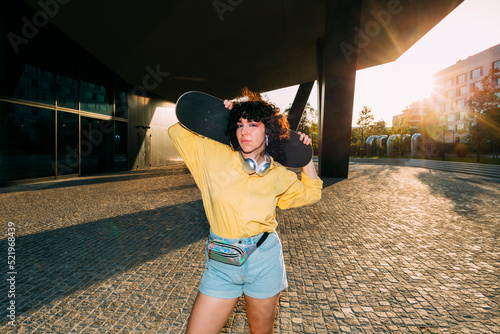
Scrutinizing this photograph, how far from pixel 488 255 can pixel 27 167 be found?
45.2 feet

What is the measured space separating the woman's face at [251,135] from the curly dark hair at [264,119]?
1.2 inches

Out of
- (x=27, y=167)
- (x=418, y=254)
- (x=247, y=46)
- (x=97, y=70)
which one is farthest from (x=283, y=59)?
(x=418, y=254)

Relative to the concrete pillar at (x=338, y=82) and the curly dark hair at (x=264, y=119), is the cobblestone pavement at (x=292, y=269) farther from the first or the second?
the concrete pillar at (x=338, y=82)

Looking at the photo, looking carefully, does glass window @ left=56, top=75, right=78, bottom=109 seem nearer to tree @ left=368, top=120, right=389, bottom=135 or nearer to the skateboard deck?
the skateboard deck

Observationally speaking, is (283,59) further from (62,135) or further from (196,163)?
(196,163)

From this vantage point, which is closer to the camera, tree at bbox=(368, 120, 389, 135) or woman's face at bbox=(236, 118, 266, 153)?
woman's face at bbox=(236, 118, 266, 153)

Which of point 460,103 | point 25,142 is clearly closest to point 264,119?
point 25,142

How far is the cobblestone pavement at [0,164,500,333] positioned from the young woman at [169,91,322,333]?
3.85 feet

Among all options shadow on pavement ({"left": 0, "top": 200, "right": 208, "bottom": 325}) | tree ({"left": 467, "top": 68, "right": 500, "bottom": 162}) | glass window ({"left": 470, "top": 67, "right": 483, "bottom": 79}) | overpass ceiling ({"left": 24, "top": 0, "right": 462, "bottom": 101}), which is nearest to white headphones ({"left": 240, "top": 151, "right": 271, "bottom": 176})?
shadow on pavement ({"left": 0, "top": 200, "right": 208, "bottom": 325})

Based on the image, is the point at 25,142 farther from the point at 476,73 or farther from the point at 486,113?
the point at 476,73

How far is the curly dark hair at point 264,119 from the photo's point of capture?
1.76 m

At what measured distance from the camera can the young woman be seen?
1505mm

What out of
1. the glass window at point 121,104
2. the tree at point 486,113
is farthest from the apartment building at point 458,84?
the glass window at point 121,104

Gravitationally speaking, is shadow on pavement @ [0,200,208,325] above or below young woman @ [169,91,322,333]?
below
